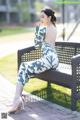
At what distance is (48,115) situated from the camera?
710 cm

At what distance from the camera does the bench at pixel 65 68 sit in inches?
285

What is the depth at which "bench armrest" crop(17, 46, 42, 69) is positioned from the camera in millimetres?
8820

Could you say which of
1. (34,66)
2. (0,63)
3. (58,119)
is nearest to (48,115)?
(58,119)

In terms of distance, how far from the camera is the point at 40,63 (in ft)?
25.2

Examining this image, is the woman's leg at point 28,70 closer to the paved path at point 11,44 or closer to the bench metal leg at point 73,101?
the bench metal leg at point 73,101

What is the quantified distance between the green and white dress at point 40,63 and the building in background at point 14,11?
178 ft

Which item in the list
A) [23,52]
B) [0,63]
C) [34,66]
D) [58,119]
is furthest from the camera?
[0,63]

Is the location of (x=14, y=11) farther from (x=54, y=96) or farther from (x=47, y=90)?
(x=54, y=96)

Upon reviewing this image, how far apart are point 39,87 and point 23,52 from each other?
79 cm

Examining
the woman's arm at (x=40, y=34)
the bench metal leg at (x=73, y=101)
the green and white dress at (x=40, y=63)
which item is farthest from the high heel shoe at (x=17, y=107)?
the woman's arm at (x=40, y=34)

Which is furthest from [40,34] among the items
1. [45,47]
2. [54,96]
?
[54,96]

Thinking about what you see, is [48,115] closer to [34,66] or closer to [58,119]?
[58,119]

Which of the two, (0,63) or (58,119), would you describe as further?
(0,63)

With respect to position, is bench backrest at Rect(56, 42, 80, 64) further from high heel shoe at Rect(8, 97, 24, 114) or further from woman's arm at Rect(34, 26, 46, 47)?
high heel shoe at Rect(8, 97, 24, 114)
